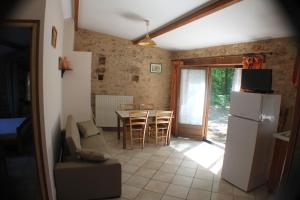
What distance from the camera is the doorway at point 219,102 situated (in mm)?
5337

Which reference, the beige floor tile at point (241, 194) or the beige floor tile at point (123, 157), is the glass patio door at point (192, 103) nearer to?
the beige floor tile at point (123, 157)

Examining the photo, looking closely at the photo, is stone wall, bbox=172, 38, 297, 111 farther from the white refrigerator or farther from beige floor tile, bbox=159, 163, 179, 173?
beige floor tile, bbox=159, 163, 179, 173

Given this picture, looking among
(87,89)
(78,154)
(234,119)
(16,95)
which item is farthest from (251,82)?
(16,95)

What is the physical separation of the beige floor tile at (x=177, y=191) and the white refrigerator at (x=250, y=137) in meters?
0.75

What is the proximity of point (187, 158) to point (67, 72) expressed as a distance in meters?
3.12

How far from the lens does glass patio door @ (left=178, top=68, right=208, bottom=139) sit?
470 centimetres

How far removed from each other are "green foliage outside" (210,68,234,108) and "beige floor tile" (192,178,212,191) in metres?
3.46

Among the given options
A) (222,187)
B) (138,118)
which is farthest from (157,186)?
(138,118)

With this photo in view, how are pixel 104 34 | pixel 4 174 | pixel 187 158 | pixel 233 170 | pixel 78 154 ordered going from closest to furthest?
pixel 78 154 → pixel 4 174 → pixel 233 170 → pixel 187 158 → pixel 104 34

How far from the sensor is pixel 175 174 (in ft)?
9.78

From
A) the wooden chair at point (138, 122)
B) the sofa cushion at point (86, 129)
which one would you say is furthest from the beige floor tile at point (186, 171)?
the sofa cushion at point (86, 129)

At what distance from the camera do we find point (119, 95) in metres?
5.23

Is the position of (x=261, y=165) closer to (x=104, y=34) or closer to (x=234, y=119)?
(x=234, y=119)

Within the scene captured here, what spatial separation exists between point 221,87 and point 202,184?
14.0 feet
